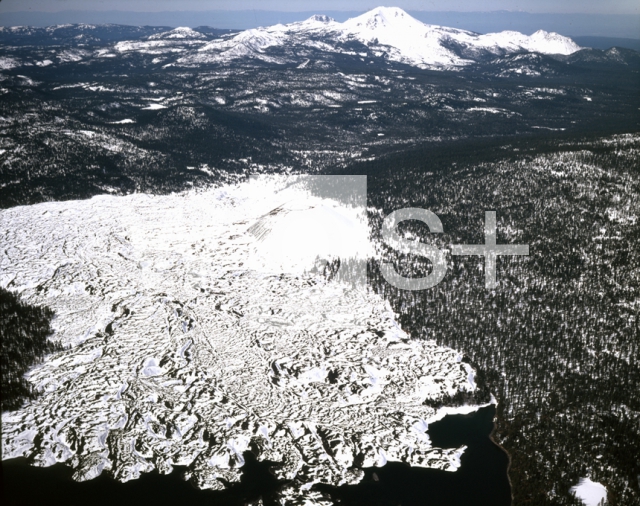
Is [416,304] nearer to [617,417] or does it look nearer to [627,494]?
[617,417]

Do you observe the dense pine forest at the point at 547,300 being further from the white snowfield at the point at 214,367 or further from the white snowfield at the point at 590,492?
the white snowfield at the point at 214,367

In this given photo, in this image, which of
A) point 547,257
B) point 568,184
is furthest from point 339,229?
point 568,184

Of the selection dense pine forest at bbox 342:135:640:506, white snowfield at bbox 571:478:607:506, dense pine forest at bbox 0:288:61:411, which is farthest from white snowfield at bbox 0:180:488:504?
white snowfield at bbox 571:478:607:506

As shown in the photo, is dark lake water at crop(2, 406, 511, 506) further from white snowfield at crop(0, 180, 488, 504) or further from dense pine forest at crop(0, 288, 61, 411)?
dense pine forest at crop(0, 288, 61, 411)

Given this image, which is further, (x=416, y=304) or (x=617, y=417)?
(x=416, y=304)

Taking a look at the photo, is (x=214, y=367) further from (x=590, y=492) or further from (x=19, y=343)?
(x=590, y=492)

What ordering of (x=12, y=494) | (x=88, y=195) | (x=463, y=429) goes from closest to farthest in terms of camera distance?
(x=12, y=494) < (x=463, y=429) < (x=88, y=195)

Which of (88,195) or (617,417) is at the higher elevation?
(88,195)
